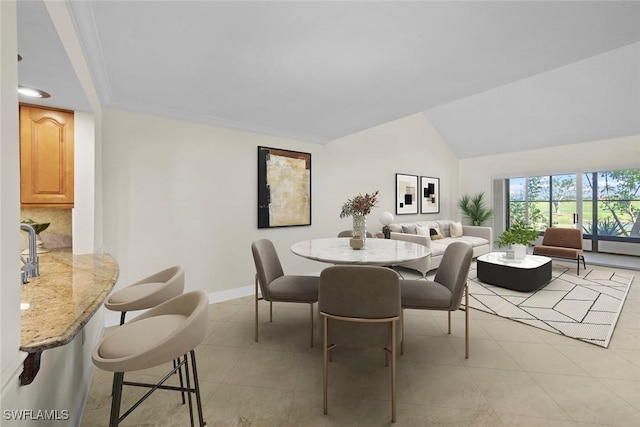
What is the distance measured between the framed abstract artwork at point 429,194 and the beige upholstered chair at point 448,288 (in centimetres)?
429

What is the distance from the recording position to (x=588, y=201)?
20.7 ft

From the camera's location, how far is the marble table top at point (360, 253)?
2174 mm

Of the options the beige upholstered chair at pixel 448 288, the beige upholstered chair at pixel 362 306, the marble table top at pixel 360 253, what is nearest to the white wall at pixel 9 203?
the beige upholstered chair at pixel 362 306

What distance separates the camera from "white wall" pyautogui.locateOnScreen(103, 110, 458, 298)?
9.66 ft

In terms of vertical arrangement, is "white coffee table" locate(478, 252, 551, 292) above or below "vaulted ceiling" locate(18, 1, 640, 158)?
below

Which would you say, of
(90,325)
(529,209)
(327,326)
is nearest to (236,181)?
(90,325)

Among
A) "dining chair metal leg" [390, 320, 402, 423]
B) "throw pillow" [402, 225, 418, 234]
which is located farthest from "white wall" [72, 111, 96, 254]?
"throw pillow" [402, 225, 418, 234]

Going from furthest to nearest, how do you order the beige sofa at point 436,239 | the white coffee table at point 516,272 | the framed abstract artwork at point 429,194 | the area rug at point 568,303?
the framed abstract artwork at point 429,194 < the beige sofa at point 436,239 < the white coffee table at point 516,272 < the area rug at point 568,303

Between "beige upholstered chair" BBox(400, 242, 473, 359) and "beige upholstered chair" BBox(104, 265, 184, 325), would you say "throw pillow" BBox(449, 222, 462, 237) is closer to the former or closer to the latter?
"beige upholstered chair" BBox(400, 242, 473, 359)

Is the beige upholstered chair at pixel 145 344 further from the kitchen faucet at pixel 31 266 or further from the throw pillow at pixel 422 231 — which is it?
the throw pillow at pixel 422 231

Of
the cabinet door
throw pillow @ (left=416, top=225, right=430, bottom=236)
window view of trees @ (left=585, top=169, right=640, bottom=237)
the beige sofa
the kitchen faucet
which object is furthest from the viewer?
window view of trees @ (left=585, top=169, right=640, bottom=237)

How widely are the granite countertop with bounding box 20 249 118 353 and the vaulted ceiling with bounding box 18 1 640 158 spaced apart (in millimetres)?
1182

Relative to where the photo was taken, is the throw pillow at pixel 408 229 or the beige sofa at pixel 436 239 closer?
the beige sofa at pixel 436 239

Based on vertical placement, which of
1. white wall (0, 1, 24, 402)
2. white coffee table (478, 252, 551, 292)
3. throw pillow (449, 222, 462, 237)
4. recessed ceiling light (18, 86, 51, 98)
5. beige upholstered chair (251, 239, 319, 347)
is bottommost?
white coffee table (478, 252, 551, 292)
